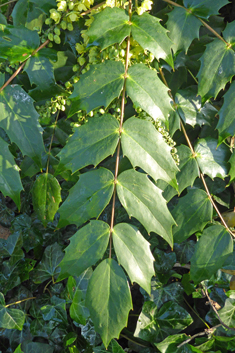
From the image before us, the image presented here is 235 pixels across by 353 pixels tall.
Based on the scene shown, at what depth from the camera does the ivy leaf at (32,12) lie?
1.09 meters

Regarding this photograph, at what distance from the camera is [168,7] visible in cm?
136

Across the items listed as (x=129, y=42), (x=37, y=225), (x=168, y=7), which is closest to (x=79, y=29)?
(x=129, y=42)

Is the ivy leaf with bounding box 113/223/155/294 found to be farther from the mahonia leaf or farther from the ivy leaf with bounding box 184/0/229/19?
the ivy leaf with bounding box 184/0/229/19

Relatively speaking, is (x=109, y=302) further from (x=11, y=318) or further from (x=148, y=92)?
(x=11, y=318)

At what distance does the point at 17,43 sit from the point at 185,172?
0.82 meters

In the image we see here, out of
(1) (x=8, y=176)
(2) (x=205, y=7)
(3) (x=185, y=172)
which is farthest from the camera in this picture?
(3) (x=185, y=172)

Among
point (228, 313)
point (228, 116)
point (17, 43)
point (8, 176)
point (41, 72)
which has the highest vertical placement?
point (17, 43)

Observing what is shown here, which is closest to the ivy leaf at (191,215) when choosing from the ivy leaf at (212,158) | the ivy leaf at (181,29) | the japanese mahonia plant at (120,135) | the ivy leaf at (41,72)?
the japanese mahonia plant at (120,135)

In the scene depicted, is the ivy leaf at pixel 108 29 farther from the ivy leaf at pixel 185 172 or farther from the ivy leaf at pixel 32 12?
the ivy leaf at pixel 185 172

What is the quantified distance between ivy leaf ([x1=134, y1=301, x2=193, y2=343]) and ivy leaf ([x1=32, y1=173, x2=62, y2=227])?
68cm

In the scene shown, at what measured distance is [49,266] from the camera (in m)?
1.75

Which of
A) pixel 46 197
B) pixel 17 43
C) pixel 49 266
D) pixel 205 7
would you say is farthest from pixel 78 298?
pixel 205 7

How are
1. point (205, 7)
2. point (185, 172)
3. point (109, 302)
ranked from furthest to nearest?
point (185, 172) < point (205, 7) < point (109, 302)

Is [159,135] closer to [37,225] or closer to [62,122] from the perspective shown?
[62,122]
